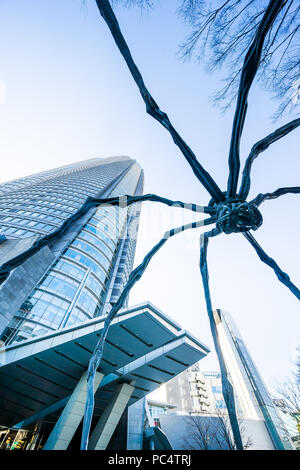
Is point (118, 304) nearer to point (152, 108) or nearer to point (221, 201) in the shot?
point (221, 201)

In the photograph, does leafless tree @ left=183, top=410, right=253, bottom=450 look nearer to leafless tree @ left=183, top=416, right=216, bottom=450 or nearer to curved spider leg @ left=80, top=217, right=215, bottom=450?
leafless tree @ left=183, top=416, right=216, bottom=450

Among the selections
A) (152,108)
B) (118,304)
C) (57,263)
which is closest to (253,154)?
(152,108)

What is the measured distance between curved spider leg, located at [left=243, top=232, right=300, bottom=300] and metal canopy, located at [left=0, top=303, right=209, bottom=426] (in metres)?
7.83

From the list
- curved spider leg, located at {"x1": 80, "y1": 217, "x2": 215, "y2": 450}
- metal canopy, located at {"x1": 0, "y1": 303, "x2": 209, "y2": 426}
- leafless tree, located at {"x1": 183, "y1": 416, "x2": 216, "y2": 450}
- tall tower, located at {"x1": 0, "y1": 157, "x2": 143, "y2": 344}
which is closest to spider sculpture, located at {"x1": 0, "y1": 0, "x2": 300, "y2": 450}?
curved spider leg, located at {"x1": 80, "y1": 217, "x2": 215, "y2": 450}

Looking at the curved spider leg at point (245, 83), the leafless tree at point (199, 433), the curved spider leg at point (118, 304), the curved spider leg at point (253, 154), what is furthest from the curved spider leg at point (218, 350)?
the leafless tree at point (199, 433)

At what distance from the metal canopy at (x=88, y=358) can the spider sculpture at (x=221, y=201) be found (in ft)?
25.1

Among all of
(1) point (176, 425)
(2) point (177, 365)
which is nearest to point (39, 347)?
(2) point (177, 365)

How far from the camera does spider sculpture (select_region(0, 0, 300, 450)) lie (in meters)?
1.54

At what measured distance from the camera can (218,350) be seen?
182 cm

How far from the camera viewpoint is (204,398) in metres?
49.3

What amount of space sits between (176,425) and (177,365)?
40.5 feet

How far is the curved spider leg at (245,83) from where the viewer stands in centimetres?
136

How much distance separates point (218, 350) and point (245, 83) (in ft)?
7.79
